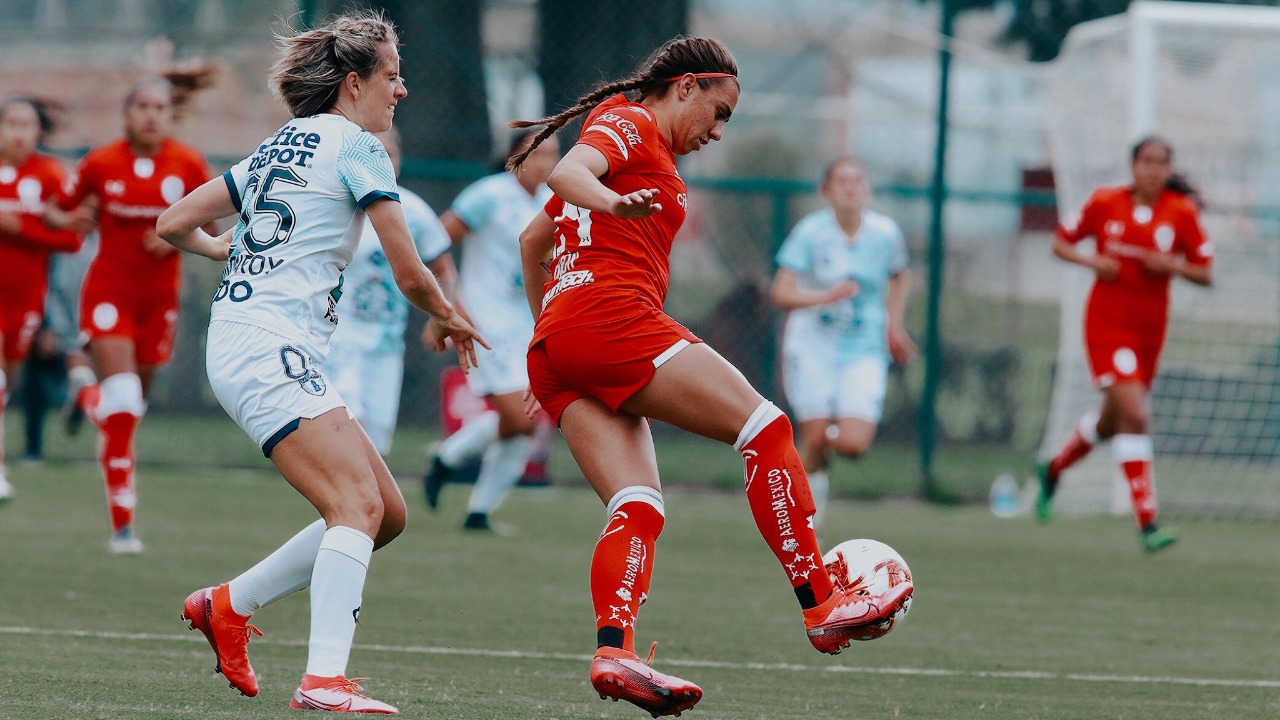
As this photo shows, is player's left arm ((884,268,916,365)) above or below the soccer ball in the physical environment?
Result: above

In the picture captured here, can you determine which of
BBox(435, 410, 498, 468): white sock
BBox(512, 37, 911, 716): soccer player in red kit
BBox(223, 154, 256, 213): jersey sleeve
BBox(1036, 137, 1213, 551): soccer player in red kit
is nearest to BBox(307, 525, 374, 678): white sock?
Result: BBox(512, 37, 911, 716): soccer player in red kit

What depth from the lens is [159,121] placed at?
867 centimetres

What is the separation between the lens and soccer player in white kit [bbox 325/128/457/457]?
895cm

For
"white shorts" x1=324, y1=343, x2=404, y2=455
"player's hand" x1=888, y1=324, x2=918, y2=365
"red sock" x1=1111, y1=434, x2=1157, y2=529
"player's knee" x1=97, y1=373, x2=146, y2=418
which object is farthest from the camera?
"player's hand" x1=888, y1=324, x2=918, y2=365

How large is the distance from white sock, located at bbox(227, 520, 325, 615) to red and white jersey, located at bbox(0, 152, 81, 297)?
6.84 metres

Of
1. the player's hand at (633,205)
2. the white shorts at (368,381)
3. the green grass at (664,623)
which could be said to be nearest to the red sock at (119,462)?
the green grass at (664,623)

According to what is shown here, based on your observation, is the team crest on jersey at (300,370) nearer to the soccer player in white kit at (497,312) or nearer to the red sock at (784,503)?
the red sock at (784,503)

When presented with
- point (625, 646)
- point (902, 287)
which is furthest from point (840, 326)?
point (625, 646)

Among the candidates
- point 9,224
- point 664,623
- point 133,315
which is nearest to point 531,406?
point 664,623

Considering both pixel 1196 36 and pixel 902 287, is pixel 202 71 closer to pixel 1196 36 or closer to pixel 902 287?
pixel 902 287

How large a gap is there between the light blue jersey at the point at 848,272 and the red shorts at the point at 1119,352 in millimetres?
1257

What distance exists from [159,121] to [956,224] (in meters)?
9.02

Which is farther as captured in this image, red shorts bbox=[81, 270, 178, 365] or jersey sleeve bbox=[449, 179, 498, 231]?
jersey sleeve bbox=[449, 179, 498, 231]

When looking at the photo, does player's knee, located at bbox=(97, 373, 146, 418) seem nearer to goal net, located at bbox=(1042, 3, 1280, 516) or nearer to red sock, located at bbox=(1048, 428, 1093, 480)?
red sock, located at bbox=(1048, 428, 1093, 480)
